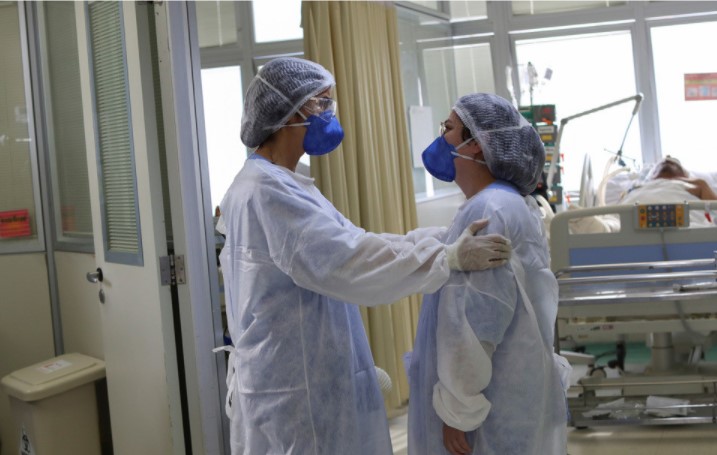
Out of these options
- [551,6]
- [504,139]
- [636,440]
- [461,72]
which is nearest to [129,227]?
[504,139]

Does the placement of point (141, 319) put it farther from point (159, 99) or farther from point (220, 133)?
point (220, 133)

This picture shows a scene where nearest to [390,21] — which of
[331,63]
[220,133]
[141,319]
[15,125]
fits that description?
[331,63]

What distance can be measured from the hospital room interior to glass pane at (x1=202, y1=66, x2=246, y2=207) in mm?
12

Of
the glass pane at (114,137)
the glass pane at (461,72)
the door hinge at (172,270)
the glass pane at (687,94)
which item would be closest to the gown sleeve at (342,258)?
the door hinge at (172,270)

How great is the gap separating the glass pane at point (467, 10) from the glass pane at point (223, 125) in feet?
7.09

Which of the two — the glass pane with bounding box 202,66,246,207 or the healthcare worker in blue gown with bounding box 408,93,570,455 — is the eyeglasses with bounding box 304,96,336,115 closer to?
the healthcare worker in blue gown with bounding box 408,93,570,455

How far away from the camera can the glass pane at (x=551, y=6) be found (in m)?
6.20

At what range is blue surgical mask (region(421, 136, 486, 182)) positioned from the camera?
6.57ft

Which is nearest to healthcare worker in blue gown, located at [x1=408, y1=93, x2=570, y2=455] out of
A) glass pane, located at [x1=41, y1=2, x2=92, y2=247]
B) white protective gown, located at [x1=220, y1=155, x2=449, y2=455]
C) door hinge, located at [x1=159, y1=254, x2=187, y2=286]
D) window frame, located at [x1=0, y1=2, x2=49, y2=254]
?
white protective gown, located at [x1=220, y1=155, x2=449, y2=455]

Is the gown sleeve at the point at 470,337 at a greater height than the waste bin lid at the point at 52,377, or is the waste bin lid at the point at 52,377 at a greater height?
the gown sleeve at the point at 470,337

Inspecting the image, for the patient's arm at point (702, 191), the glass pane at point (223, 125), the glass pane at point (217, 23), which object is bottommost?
the patient's arm at point (702, 191)

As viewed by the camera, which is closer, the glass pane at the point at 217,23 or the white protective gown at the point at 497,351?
the white protective gown at the point at 497,351

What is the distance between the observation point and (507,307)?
1789mm

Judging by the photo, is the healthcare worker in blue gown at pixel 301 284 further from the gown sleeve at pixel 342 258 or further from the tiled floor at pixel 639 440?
the tiled floor at pixel 639 440
